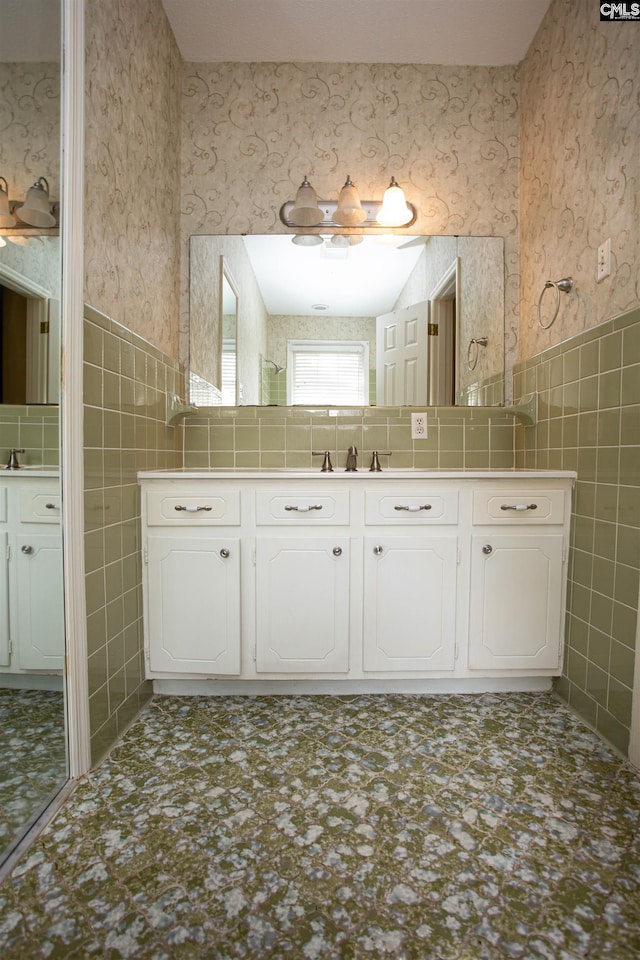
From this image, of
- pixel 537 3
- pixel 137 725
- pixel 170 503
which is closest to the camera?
pixel 137 725

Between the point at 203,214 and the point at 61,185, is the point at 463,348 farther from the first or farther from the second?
the point at 61,185

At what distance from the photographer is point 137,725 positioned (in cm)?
165

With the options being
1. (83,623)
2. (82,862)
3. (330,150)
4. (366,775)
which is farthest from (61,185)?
(366,775)

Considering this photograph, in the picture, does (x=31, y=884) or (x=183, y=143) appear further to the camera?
(x=183, y=143)

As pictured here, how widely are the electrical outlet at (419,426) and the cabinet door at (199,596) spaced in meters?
1.06

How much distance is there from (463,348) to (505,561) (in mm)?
1083

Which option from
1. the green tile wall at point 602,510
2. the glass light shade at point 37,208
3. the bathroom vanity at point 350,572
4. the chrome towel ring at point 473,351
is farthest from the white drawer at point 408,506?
the glass light shade at point 37,208

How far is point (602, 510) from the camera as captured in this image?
163 cm

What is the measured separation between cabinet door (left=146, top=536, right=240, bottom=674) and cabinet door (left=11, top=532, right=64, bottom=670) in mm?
488

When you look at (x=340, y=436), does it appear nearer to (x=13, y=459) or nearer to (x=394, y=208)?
(x=394, y=208)

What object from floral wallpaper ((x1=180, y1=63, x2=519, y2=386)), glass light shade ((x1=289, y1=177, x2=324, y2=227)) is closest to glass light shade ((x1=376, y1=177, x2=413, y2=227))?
floral wallpaper ((x1=180, y1=63, x2=519, y2=386))

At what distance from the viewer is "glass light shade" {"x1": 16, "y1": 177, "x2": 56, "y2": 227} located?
3.72 feet

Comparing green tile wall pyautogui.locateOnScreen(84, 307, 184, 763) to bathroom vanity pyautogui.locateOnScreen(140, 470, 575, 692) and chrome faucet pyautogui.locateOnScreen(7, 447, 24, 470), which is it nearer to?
bathroom vanity pyautogui.locateOnScreen(140, 470, 575, 692)
